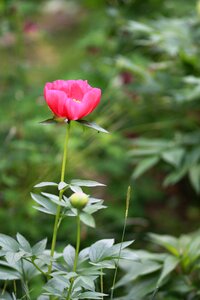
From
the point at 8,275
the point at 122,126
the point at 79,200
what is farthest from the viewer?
the point at 122,126

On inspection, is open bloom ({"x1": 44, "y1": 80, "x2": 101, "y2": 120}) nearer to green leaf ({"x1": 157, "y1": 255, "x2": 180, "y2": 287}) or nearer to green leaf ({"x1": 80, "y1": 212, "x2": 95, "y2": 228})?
green leaf ({"x1": 80, "y1": 212, "x2": 95, "y2": 228})

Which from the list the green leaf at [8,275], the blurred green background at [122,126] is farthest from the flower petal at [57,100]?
the blurred green background at [122,126]

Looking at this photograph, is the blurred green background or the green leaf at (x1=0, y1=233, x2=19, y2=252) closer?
the green leaf at (x1=0, y1=233, x2=19, y2=252)

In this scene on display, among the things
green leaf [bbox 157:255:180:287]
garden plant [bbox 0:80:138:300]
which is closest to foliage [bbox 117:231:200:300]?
green leaf [bbox 157:255:180:287]

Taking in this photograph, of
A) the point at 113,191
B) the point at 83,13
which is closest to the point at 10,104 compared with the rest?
the point at 113,191

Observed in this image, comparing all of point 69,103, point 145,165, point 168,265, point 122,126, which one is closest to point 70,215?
point 69,103

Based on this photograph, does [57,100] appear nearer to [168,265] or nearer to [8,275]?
[8,275]
